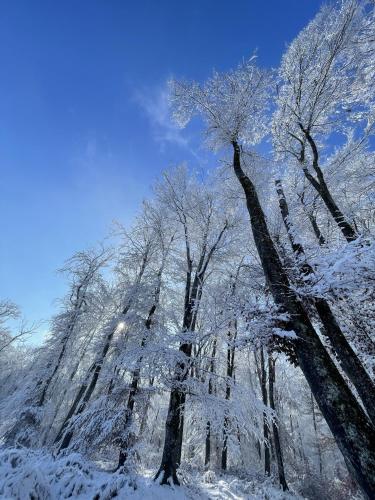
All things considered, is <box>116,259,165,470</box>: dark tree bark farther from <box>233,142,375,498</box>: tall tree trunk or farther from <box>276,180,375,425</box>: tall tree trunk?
<box>276,180,375,425</box>: tall tree trunk

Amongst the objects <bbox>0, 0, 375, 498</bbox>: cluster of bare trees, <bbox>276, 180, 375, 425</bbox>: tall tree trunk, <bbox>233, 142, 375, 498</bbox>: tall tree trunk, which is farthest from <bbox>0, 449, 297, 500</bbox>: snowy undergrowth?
<bbox>276, 180, 375, 425</bbox>: tall tree trunk

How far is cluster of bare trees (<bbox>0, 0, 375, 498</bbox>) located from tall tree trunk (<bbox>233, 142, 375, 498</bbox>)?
0.06 ft

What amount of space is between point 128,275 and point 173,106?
28.0ft

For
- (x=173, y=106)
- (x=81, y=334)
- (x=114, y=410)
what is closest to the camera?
(x=114, y=410)

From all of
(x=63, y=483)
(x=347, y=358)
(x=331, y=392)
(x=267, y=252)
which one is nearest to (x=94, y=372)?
(x=63, y=483)

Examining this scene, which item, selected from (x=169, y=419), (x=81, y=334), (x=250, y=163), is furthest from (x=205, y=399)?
(x=81, y=334)

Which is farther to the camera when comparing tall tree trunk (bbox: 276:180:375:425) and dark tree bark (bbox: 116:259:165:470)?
dark tree bark (bbox: 116:259:165:470)

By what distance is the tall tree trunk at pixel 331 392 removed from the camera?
301 cm

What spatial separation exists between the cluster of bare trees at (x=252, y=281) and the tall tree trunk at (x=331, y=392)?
2 centimetres

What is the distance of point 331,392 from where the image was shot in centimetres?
355

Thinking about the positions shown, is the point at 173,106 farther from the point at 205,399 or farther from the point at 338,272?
the point at 205,399

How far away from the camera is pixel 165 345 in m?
7.18

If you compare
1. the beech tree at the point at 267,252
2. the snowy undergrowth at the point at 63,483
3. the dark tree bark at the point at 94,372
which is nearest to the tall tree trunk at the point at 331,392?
the beech tree at the point at 267,252

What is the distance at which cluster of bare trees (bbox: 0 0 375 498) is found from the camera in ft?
14.5
